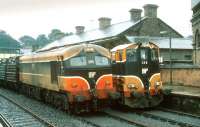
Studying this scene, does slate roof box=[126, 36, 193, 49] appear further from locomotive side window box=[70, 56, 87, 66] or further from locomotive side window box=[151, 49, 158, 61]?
locomotive side window box=[70, 56, 87, 66]

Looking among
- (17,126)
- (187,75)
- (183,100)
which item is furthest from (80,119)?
(187,75)

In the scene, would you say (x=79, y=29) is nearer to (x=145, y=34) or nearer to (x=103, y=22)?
(x=103, y=22)

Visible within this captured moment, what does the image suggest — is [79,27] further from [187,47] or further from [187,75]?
[187,75]

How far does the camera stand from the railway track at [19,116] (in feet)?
48.2

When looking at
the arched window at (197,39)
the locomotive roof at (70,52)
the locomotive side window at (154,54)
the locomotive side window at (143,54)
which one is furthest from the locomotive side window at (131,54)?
the arched window at (197,39)

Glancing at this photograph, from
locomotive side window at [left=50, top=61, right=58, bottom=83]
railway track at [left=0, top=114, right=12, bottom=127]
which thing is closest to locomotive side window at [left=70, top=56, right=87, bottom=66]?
locomotive side window at [left=50, top=61, right=58, bottom=83]

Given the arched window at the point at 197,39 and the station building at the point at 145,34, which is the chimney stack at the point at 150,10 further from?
the arched window at the point at 197,39

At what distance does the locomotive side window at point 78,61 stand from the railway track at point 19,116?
2531 millimetres

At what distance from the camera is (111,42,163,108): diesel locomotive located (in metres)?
17.5

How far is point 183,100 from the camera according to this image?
17.5 metres

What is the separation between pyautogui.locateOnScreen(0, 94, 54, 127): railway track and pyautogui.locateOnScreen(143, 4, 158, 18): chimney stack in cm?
2765

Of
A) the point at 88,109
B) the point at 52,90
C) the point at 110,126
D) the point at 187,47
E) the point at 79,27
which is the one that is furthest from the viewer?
the point at 79,27

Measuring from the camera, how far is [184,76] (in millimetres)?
23266

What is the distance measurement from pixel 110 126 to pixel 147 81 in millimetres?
4152
